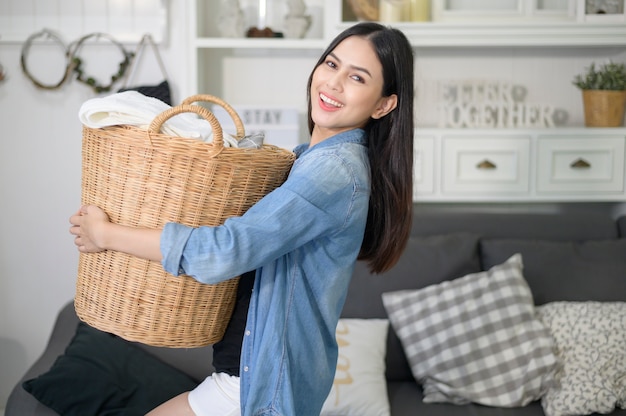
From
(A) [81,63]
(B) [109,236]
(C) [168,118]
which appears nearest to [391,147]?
(C) [168,118]

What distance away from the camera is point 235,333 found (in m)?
1.63

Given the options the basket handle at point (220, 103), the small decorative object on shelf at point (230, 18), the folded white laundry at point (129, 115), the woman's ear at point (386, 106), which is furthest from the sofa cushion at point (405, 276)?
the folded white laundry at point (129, 115)

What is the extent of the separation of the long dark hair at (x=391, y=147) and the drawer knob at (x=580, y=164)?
5.07 ft

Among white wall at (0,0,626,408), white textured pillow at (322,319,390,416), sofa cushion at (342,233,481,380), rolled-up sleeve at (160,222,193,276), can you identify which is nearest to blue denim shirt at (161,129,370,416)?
rolled-up sleeve at (160,222,193,276)

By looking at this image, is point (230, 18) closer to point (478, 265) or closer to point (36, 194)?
point (36, 194)

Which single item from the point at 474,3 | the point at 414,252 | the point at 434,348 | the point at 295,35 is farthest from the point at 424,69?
the point at 434,348

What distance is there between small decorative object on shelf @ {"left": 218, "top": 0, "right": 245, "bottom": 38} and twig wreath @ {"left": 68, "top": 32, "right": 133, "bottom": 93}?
1.33 feet

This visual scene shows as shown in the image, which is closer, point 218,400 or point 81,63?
point 218,400

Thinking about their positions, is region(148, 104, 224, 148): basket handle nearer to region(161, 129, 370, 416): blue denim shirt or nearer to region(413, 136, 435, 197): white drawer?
region(161, 129, 370, 416): blue denim shirt

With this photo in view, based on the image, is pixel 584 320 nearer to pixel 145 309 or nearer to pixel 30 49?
pixel 145 309

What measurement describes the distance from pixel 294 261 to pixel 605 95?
1.91 metres

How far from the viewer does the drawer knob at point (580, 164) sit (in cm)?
301

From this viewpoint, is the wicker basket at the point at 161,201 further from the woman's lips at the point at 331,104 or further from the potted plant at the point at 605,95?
the potted plant at the point at 605,95

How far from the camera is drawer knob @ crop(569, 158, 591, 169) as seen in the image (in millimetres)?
3012
